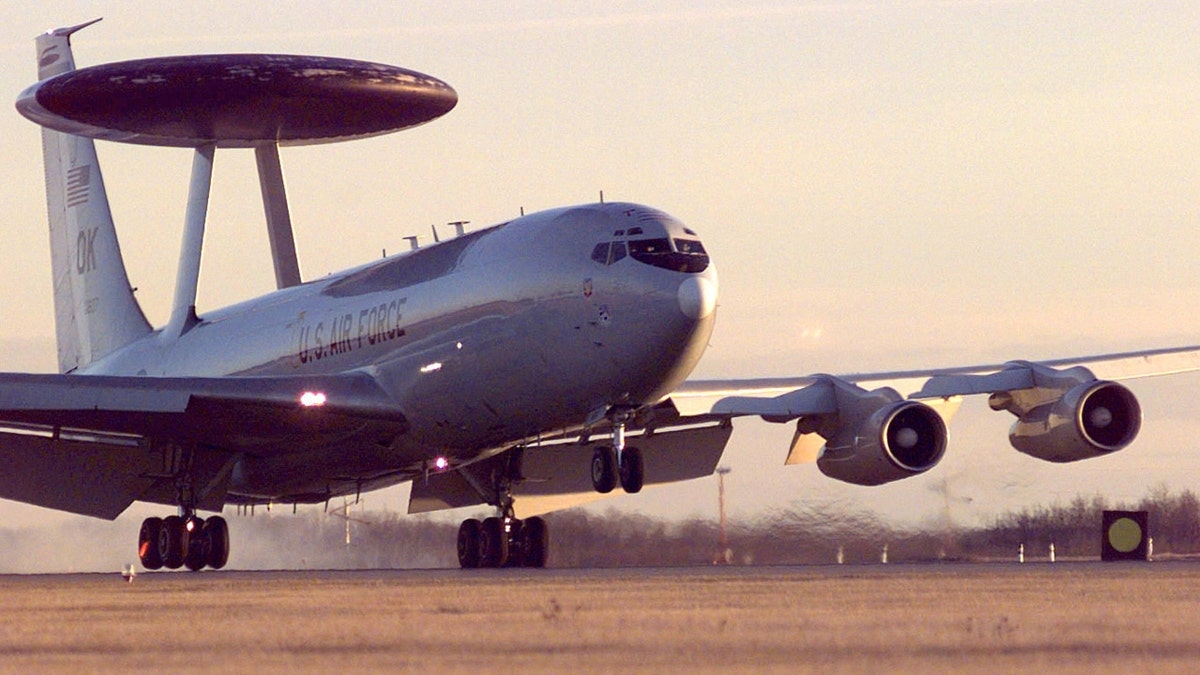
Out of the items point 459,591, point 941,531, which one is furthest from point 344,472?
point 459,591

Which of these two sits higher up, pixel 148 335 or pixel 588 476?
pixel 148 335

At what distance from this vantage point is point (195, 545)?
32.0 metres

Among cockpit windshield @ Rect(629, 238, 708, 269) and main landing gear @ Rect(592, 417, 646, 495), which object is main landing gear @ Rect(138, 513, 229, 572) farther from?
cockpit windshield @ Rect(629, 238, 708, 269)

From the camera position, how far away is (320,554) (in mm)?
36281

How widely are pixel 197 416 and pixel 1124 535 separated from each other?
13.9m

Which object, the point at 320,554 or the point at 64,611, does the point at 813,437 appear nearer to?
the point at 320,554

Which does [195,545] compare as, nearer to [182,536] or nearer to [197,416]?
[182,536]

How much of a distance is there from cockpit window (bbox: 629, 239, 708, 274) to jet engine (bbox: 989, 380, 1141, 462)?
789 centimetres

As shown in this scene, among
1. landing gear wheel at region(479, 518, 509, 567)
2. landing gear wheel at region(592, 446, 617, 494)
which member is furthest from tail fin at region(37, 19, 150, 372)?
landing gear wheel at region(592, 446, 617, 494)

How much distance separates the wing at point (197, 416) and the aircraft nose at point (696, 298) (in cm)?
541

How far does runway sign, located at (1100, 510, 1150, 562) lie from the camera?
30.9 metres

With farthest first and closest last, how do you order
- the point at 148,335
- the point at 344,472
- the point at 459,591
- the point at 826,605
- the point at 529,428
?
the point at 148,335
the point at 344,472
the point at 529,428
the point at 459,591
the point at 826,605

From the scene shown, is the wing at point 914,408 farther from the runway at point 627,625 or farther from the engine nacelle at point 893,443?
the runway at point 627,625

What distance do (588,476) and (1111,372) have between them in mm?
8869
